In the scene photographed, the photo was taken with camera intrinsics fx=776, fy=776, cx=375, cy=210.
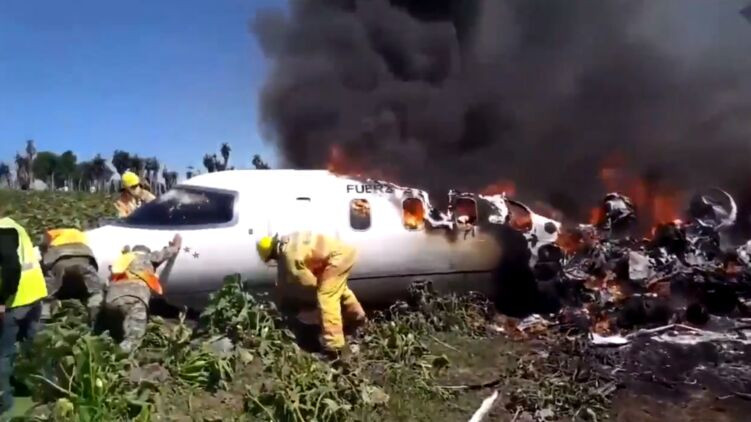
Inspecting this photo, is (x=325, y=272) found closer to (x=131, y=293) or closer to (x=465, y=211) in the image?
(x=131, y=293)

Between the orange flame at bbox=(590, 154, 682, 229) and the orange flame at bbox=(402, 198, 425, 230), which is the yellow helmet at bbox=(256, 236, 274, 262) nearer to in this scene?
the orange flame at bbox=(402, 198, 425, 230)

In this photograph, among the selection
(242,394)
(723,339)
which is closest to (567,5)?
(723,339)

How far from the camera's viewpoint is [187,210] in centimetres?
1020

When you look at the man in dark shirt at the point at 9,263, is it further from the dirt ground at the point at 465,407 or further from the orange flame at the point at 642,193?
the orange flame at the point at 642,193

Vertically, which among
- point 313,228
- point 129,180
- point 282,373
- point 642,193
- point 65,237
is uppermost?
point 129,180

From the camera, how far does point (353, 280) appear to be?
10.4 meters

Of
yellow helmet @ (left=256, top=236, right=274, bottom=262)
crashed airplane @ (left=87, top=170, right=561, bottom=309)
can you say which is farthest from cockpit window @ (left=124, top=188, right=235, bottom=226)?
yellow helmet @ (left=256, top=236, right=274, bottom=262)

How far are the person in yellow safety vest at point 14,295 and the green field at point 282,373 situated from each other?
0.20 m

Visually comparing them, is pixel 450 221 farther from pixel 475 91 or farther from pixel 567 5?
pixel 567 5

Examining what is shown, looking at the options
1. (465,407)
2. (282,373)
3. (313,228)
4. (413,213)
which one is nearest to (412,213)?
(413,213)

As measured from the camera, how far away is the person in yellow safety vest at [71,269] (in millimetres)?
9086

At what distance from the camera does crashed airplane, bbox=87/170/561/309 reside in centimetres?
990

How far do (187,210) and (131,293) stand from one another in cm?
192

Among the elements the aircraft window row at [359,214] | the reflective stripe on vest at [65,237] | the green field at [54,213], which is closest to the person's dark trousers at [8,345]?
the reflective stripe on vest at [65,237]
